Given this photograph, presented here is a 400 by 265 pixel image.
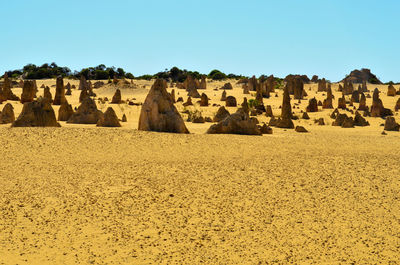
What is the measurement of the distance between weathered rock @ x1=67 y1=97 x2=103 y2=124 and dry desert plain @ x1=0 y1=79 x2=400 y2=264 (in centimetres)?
625

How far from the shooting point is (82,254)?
7258 mm

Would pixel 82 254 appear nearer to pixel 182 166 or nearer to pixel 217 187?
pixel 217 187

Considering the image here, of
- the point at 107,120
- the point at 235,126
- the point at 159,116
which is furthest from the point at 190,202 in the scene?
the point at 107,120

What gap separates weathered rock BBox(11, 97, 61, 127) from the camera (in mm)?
16453

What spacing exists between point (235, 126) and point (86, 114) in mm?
6573

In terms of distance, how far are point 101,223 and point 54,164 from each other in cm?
360

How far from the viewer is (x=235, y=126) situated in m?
16.9

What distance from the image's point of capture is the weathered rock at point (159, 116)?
52.9 feet

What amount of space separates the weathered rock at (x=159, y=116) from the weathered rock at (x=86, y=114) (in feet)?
15.3

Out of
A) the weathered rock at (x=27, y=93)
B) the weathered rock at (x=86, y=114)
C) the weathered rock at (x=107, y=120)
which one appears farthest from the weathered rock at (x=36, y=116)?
the weathered rock at (x=27, y=93)

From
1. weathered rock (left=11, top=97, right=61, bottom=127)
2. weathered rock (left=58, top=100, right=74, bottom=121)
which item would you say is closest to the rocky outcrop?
weathered rock (left=58, top=100, right=74, bottom=121)

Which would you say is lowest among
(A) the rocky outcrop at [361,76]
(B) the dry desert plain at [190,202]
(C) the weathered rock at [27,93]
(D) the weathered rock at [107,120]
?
(B) the dry desert plain at [190,202]

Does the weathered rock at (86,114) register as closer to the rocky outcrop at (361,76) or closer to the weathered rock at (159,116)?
the weathered rock at (159,116)

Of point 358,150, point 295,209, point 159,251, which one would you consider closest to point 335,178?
point 295,209
